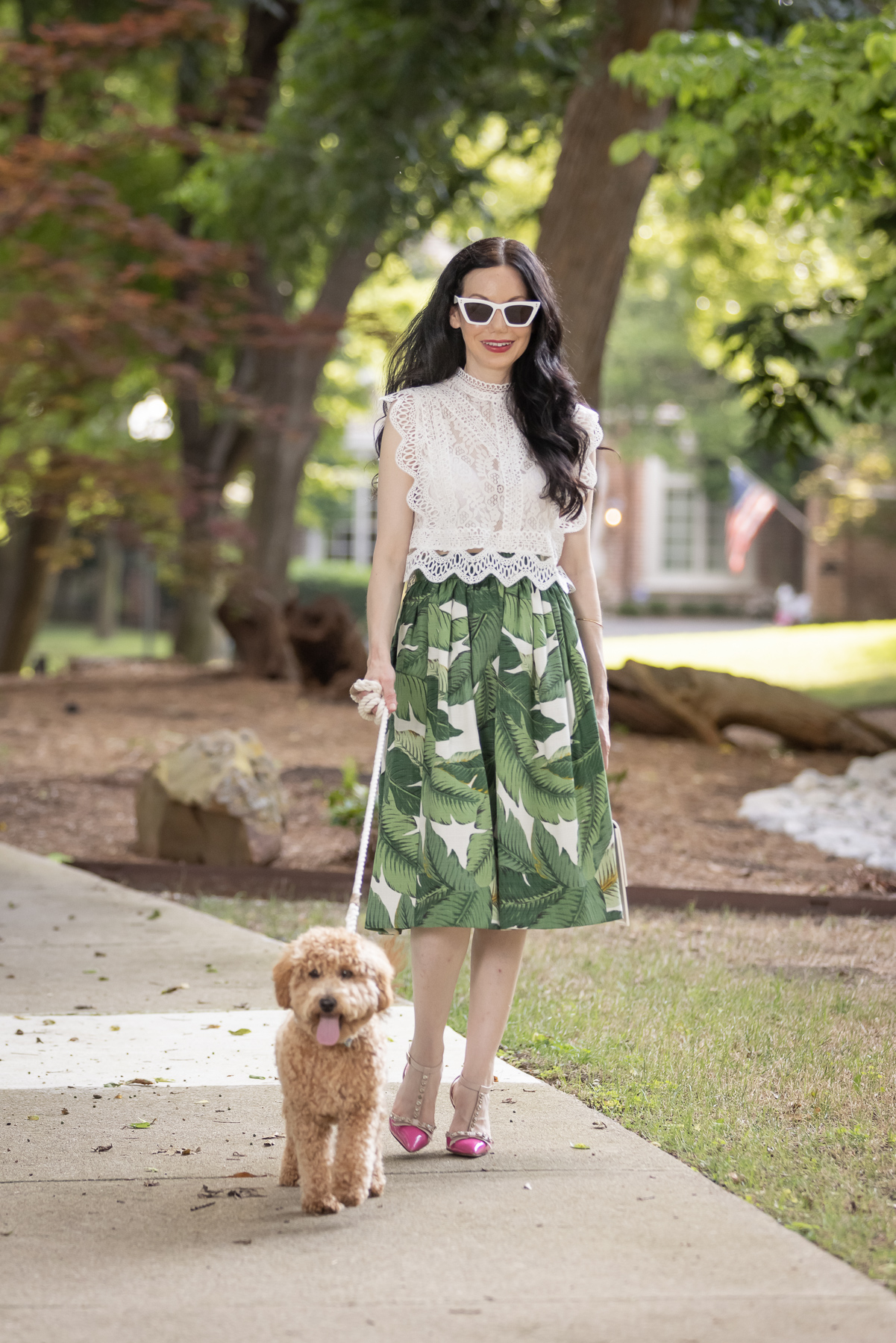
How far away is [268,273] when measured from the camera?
14625 millimetres

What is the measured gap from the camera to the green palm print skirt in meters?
3.14

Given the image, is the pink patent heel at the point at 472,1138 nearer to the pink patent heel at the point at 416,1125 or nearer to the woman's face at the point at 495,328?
the pink patent heel at the point at 416,1125

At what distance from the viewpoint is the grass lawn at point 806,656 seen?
15.0m

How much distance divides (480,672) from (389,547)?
0.36 metres

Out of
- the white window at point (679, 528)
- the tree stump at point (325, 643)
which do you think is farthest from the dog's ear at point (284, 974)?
the white window at point (679, 528)

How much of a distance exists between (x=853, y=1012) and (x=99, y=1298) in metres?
2.67

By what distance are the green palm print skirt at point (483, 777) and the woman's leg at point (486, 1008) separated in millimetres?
113

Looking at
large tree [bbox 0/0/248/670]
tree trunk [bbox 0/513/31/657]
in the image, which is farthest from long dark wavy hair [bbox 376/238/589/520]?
tree trunk [bbox 0/513/31/657]

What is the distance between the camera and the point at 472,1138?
318 cm

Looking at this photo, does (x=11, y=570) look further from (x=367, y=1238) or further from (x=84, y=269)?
(x=367, y=1238)

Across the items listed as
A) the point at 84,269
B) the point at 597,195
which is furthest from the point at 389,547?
the point at 84,269

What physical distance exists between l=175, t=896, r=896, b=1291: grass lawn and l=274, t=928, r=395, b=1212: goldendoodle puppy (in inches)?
31.4

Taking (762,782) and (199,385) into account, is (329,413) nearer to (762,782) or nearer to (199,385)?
(199,385)

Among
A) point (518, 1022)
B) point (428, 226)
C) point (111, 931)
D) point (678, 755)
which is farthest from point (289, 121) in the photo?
point (518, 1022)
